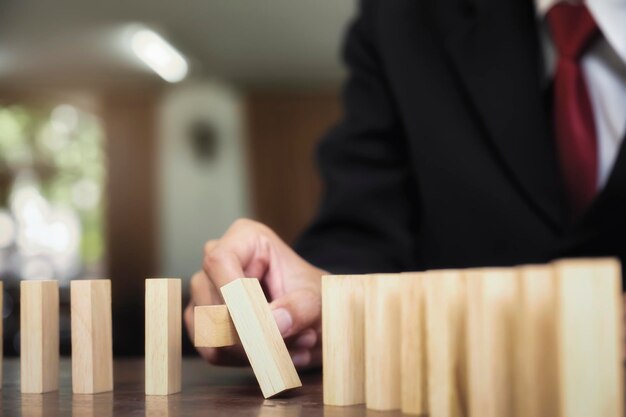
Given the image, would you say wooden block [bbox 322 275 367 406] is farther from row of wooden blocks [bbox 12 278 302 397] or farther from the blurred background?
the blurred background

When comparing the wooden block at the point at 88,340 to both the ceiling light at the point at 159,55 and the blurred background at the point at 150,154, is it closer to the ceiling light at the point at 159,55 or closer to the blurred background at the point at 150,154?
the ceiling light at the point at 159,55

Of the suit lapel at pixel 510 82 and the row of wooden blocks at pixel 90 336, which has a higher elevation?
the suit lapel at pixel 510 82

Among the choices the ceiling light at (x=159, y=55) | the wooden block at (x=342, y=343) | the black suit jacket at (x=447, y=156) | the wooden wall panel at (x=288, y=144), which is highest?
the ceiling light at (x=159, y=55)

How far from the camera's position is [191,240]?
29.5 ft

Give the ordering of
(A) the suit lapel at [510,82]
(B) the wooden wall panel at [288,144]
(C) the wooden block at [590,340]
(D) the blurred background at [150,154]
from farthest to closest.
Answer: (B) the wooden wall panel at [288,144] < (D) the blurred background at [150,154] < (A) the suit lapel at [510,82] < (C) the wooden block at [590,340]

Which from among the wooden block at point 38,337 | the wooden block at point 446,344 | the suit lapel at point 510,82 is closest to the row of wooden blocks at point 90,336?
the wooden block at point 38,337

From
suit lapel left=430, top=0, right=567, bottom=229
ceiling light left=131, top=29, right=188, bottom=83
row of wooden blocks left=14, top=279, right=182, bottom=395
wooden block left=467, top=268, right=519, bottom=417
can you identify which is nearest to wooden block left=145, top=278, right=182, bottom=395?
row of wooden blocks left=14, top=279, right=182, bottom=395

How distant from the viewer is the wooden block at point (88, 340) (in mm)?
846

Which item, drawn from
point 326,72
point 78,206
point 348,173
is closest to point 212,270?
point 348,173

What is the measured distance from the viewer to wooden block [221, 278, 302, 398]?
2.54ft

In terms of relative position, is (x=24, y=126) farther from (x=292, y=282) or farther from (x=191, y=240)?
(x=292, y=282)

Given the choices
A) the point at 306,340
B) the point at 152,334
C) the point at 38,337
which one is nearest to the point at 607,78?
the point at 306,340

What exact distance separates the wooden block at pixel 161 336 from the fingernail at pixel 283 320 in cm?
12

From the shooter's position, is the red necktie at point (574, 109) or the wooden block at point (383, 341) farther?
the red necktie at point (574, 109)
